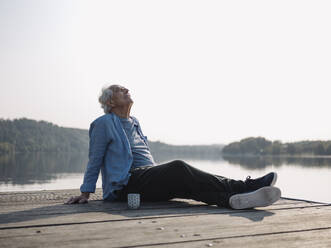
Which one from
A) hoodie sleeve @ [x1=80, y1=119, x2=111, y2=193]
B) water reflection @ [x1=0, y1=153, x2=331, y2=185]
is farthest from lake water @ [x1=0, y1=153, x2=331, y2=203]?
hoodie sleeve @ [x1=80, y1=119, x2=111, y2=193]

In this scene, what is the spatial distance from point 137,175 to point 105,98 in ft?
3.39

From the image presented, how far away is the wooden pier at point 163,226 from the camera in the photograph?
2160 millimetres

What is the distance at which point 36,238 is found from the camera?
217cm

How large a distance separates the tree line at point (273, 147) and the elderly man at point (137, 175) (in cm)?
5841

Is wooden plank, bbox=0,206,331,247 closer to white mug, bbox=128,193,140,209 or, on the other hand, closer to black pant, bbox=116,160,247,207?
black pant, bbox=116,160,247,207

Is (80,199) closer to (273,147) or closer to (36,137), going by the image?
(273,147)

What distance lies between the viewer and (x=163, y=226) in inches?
102

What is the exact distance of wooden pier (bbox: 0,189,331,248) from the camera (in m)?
2.16

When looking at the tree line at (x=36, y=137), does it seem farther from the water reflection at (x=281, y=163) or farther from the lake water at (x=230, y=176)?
the lake water at (x=230, y=176)

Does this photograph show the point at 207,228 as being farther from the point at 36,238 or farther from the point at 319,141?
the point at 319,141

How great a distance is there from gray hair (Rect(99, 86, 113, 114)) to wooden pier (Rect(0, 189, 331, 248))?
1.20 meters

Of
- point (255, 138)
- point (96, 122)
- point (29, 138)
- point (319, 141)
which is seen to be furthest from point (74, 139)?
point (96, 122)

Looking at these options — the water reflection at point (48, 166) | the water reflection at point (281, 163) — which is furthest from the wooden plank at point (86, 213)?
the water reflection at point (281, 163)

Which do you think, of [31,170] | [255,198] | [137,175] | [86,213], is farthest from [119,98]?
[31,170]
